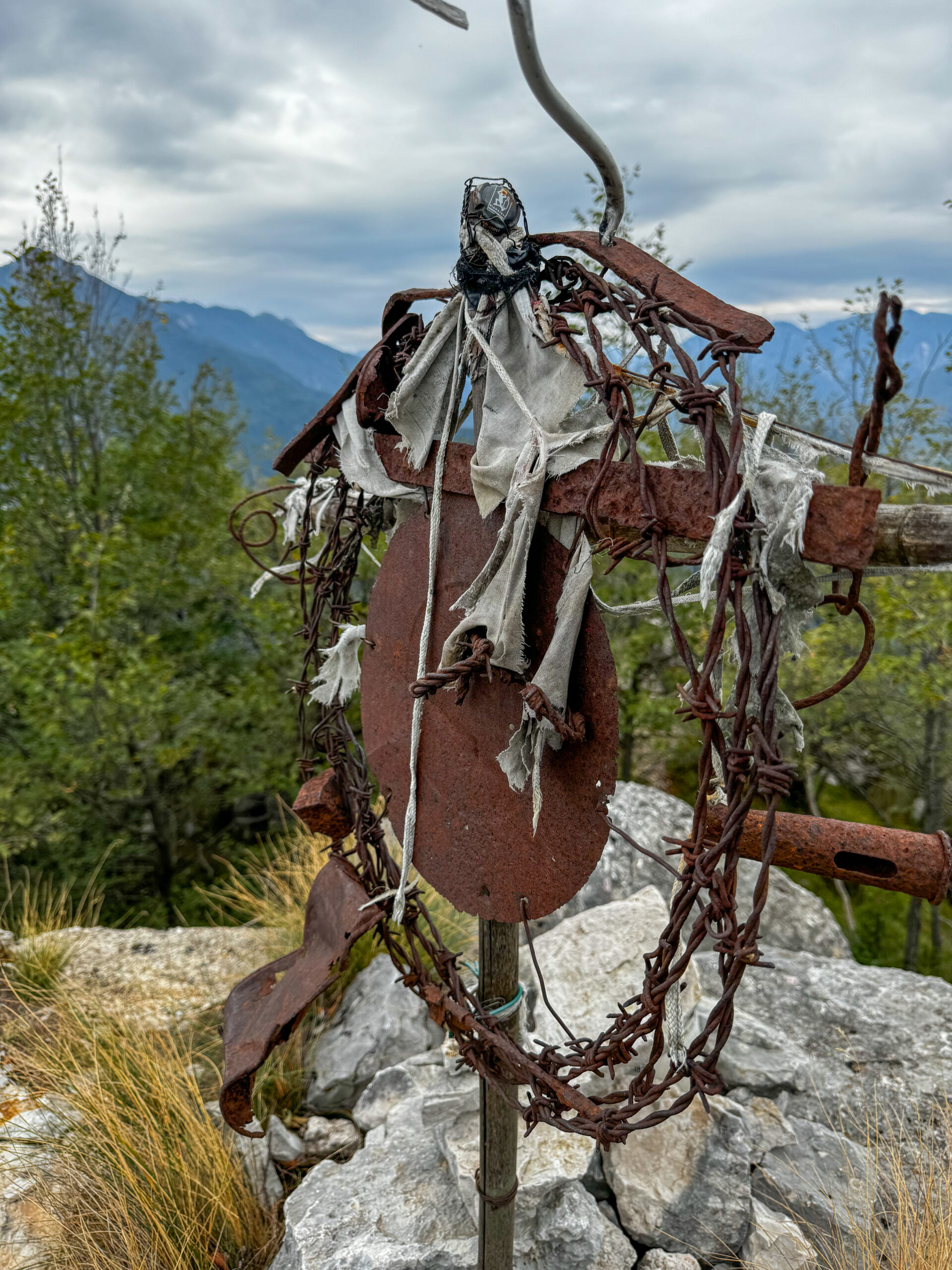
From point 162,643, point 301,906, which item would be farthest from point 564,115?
point 162,643

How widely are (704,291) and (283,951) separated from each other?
12.9ft

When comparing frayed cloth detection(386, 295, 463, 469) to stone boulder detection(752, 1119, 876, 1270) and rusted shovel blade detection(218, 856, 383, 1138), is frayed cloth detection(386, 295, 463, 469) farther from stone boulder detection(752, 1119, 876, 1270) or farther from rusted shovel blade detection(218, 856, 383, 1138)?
stone boulder detection(752, 1119, 876, 1270)

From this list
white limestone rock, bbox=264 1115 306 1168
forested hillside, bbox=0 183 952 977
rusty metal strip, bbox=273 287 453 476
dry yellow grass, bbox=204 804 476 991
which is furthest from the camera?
forested hillside, bbox=0 183 952 977

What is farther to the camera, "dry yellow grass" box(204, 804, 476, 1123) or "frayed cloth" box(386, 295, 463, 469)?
"dry yellow grass" box(204, 804, 476, 1123)

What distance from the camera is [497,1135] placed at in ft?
6.37

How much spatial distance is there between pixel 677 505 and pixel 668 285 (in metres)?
0.37

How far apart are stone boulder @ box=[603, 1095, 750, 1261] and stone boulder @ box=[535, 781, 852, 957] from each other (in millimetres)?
2011

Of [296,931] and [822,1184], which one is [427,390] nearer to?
[822,1184]

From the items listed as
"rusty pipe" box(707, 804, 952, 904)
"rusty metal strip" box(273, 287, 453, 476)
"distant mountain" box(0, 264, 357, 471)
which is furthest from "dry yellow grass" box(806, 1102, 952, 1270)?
"distant mountain" box(0, 264, 357, 471)

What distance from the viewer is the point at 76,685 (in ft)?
19.8

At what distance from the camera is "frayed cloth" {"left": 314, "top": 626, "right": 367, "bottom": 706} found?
194cm

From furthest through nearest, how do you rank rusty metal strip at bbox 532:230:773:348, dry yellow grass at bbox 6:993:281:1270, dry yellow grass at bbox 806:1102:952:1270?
dry yellow grass at bbox 6:993:281:1270, dry yellow grass at bbox 806:1102:952:1270, rusty metal strip at bbox 532:230:773:348

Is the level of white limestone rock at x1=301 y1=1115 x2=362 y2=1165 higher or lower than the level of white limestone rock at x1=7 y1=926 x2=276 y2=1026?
higher

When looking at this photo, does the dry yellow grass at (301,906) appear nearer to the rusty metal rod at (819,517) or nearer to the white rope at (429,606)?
the white rope at (429,606)
